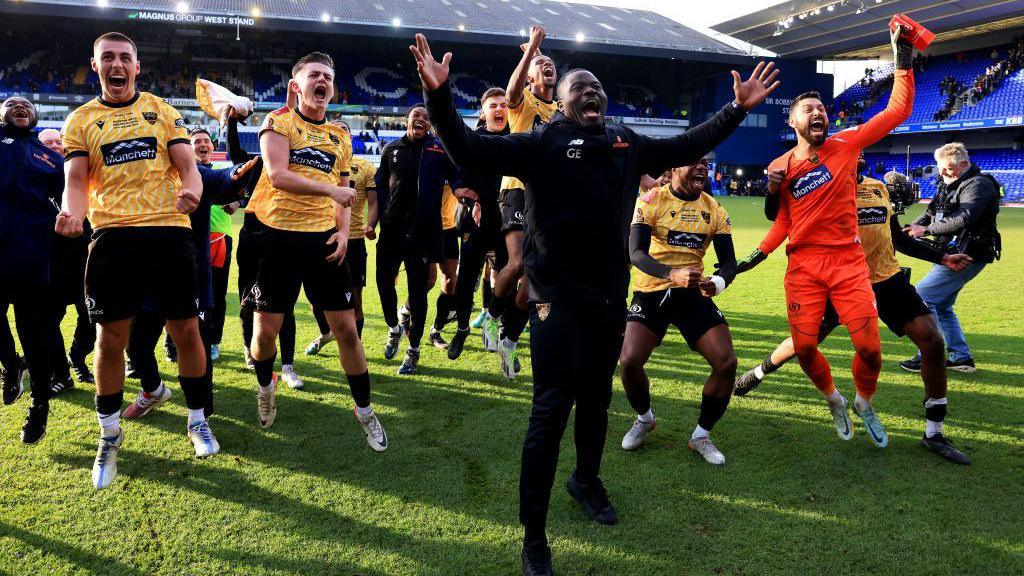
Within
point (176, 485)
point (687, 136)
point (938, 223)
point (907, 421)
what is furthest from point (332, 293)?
point (938, 223)

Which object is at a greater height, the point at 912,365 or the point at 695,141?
the point at 695,141

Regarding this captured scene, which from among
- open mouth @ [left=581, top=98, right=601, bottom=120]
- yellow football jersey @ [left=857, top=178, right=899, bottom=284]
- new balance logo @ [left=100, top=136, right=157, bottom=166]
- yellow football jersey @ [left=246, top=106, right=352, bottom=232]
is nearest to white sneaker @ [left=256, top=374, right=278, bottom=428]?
yellow football jersey @ [left=246, top=106, right=352, bottom=232]

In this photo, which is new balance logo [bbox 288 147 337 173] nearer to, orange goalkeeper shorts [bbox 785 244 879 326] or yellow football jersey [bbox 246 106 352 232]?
yellow football jersey [bbox 246 106 352 232]

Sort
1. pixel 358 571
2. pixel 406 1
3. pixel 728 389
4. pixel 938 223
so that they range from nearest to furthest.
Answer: pixel 358 571
pixel 728 389
pixel 938 223
pixel 406 1

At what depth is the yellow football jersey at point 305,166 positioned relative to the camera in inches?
174

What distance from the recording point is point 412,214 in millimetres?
6734

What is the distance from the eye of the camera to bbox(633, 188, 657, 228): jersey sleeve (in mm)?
4555

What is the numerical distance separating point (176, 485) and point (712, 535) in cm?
305

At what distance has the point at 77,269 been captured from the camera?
5785 millimetres

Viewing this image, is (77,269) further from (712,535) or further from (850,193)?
(850,193)

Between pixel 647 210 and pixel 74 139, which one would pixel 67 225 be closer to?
pixel 74 139

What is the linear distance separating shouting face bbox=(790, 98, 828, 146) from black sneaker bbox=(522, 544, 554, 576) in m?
3.31

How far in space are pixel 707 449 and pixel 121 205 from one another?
12.9 feet

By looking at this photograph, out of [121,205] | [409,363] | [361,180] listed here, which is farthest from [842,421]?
[361,180]
